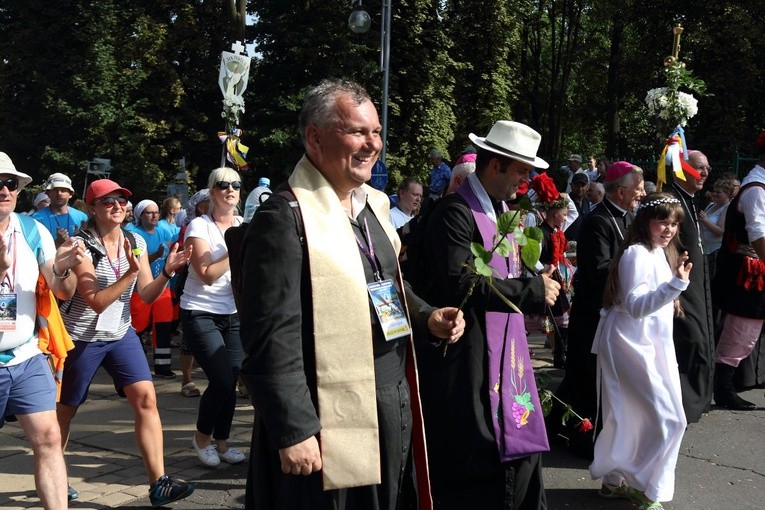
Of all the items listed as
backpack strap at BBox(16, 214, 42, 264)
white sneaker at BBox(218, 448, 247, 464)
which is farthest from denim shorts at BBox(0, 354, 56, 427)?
white sneaker at BBox(218, 448, 247, 464)

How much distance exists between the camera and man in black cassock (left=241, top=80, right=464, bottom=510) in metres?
2.55

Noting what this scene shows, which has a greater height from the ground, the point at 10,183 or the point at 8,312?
the point at 10,183

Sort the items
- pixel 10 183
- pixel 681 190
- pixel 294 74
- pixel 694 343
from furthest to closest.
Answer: pixel 294 74 → pixel 681 190 → pixel 694 343 → pixel 10 183

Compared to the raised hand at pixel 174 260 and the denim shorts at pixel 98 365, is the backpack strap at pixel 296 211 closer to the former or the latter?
the raised hand at pixel 174 260

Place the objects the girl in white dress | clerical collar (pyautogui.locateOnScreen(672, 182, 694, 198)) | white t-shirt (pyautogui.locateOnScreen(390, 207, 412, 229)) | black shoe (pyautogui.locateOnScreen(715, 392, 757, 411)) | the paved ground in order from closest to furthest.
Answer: the girl in white dress
the paved ground
clerical collar (pyautogui.locateOnScreen(672, 182, 694, 198))
black shoe (pyautogui.locateOnScreen(715, 392, 757, 411))
white t-shirt (pyautogui.locateOnScreen(390, 207, 412, 229))

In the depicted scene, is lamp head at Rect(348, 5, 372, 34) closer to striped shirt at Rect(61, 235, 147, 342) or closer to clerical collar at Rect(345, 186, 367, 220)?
striped shirt at Rect(61, 235, 147, 342)

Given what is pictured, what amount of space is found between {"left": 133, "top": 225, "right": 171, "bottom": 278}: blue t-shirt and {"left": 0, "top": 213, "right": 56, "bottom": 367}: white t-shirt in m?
5.44

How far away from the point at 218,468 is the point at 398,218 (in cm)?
374

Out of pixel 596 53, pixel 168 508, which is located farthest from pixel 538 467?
pixel 596 53

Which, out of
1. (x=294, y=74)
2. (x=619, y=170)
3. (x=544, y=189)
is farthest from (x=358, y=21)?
(x=544, y=189)

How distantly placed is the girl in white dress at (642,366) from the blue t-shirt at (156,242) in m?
5.95

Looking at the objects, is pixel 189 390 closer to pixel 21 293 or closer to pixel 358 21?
pixel 21 293

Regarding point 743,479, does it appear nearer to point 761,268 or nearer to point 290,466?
point 761,268

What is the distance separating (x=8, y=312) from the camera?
13.0 feet
